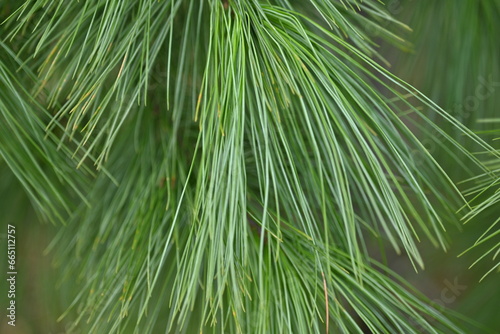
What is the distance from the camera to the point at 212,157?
0.41m

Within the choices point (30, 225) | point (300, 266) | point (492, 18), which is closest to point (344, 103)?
point (300, 266)

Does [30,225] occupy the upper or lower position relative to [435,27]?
lower

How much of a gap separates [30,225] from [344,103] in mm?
361

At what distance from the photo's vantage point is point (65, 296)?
0.58m

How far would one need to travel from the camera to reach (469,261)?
584 mm

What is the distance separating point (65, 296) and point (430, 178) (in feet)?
1.24

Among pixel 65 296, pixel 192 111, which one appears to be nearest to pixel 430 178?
pixel 192 111

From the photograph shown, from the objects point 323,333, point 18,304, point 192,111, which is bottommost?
point 18,304

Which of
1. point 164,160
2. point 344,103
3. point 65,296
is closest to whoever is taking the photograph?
point 344,103

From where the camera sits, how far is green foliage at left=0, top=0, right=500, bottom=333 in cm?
36

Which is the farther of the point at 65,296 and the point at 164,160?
the point at 65,296

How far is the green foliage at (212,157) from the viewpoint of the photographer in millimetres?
362

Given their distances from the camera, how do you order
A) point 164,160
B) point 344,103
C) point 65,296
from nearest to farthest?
1. point 344,103
2. point 164,160
3. point 65,296

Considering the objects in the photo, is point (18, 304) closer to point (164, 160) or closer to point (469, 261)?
point (164, 160)
